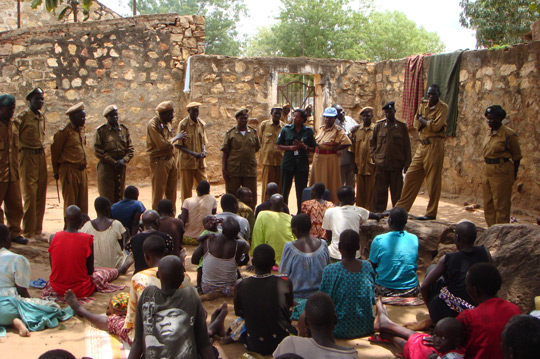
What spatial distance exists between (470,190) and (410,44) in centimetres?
2583

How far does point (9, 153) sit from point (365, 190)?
5.07 metres

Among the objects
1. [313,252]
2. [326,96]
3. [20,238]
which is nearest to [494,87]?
[326,96]

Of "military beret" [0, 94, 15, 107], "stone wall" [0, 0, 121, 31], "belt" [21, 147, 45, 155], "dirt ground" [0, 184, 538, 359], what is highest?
"stone wall" [0, 0, 121, 31]

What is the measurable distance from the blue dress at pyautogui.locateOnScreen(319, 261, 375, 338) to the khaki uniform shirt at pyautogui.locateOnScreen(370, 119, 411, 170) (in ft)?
12.0

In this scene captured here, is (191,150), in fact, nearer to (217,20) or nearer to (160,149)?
(160,149)

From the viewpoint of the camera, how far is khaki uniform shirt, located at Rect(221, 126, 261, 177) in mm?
7707

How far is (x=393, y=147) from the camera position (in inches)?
292

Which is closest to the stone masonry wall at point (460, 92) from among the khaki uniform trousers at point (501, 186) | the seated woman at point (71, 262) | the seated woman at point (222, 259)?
the khaki uniform trousers at point (501, 186)

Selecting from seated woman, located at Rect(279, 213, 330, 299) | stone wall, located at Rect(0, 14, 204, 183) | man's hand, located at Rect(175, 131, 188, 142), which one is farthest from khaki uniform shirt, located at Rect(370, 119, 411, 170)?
stone wall, located at Rect(0, 14, 204, 183)

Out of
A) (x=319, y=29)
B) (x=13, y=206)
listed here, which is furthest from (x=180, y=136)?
(x=319, y=29)

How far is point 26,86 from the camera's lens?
10117 millimetres

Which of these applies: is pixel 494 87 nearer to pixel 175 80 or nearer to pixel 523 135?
pixel 523 135

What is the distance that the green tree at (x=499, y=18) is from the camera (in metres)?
15.0

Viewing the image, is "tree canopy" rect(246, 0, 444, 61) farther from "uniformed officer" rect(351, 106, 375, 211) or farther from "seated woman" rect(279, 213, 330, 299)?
"seated woman" rect(279, 213, 330, 299)
